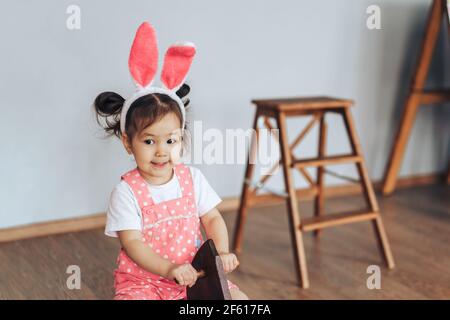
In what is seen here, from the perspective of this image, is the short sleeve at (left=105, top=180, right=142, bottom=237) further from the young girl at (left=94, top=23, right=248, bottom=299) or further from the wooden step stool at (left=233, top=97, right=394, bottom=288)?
the wooden step stool at (left=233, top=97, right=394, bottom=288)

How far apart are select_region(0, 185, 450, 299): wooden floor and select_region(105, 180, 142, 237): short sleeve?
2.77ft

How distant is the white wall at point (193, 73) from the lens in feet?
8.03

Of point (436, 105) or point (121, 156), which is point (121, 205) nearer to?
point (121, 156)

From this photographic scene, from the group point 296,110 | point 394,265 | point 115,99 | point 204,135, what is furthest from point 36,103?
point 394,265

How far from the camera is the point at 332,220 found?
90.1 inches

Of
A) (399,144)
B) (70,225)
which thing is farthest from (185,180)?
(399,144)

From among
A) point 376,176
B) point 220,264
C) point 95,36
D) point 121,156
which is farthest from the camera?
point 376,176

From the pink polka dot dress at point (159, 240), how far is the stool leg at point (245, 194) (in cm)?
105

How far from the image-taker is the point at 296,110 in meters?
2.34

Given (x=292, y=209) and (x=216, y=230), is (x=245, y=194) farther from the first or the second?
(x=216, y=230)

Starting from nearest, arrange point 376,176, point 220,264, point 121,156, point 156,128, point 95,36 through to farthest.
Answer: point 220,264 < point 156,128 < point 95,36 < point 121,156 < point 376,176

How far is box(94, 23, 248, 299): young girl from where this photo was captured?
3.96 ft

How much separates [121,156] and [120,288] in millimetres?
1408

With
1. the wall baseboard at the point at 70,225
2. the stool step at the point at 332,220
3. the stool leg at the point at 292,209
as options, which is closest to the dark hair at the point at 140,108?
the stool leg at the point at 292,209
